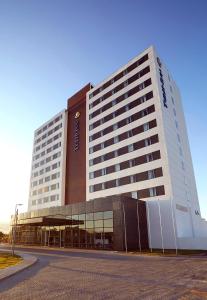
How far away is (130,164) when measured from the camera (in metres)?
48.2

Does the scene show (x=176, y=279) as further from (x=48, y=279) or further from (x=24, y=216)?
(x=24, y=216)

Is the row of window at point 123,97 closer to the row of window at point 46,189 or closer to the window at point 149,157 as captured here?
the window at point 149,157

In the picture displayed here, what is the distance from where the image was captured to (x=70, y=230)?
4634 centimetres

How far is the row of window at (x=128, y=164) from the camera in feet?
147

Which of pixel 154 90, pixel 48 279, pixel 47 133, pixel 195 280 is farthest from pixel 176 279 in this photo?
pixel 47 133

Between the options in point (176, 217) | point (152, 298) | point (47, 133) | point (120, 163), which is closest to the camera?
point (152, 298)

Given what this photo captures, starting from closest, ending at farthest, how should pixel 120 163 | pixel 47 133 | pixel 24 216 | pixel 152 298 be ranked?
1. pixel 152 298
2. pixel 120 163
3. pixel 24 216
4. pixel 47 133

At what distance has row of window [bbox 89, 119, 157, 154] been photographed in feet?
155

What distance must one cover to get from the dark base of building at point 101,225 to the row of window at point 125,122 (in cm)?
1720

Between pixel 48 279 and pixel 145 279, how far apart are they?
5135 millimetres

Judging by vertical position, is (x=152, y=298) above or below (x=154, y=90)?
below

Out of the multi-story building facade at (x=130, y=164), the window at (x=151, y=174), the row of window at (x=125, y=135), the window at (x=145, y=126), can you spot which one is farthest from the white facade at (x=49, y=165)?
the window at (x=151, y=174)

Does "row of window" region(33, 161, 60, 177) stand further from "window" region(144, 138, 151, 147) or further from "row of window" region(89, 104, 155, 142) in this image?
"window" region(144, 138, 151, 147)

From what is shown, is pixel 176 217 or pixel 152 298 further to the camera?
pixel 176 217
